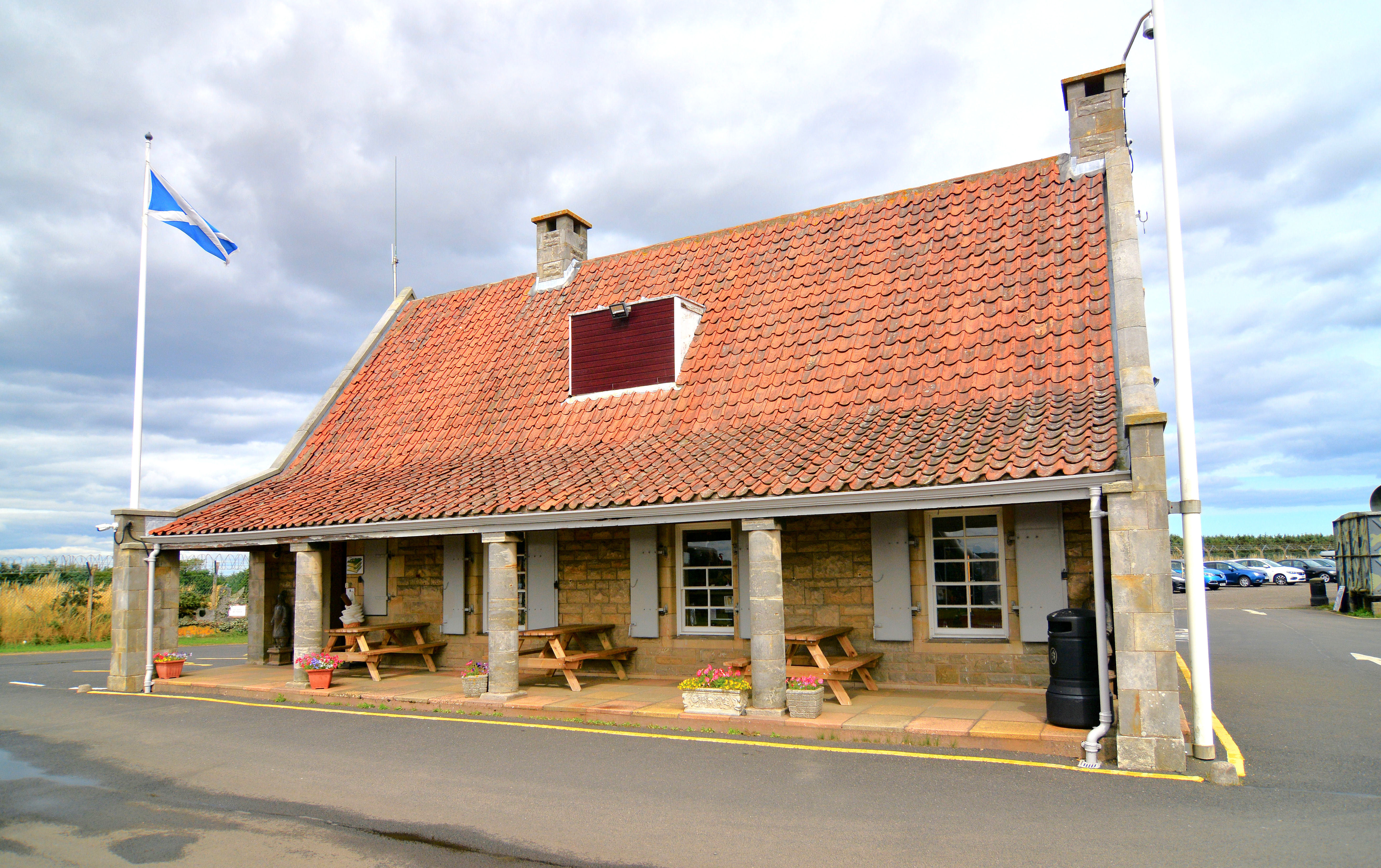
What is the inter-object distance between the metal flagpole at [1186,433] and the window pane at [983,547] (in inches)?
111

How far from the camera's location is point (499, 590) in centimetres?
1148

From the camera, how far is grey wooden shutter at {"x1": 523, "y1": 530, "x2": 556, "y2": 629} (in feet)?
44.8

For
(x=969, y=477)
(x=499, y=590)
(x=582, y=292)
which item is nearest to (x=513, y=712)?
(x=499, y=590)

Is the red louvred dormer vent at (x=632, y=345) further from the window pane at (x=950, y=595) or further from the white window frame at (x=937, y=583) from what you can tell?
the window pane at (x=950, y=595)

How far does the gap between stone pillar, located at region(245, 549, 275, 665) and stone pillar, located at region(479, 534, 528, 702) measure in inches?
325

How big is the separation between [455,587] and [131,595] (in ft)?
16.9

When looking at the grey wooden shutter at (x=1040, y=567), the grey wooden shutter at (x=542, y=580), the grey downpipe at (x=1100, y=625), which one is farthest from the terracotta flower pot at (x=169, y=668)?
the grey downpipe at (x=1100, y=625)

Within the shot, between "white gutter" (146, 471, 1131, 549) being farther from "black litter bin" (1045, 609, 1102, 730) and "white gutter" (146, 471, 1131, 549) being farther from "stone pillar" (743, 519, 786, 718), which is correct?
"black litter bin" (1045, 609, 1102, 730)

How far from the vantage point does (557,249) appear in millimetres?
16969

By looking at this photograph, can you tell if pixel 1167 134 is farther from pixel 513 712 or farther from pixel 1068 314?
pixel 513 712

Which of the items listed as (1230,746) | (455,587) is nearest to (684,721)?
(1230,746)

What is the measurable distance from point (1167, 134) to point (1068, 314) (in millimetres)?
2868

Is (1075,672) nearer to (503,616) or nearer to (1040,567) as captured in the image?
(1040,567)

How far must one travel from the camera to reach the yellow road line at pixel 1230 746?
7.52 m
